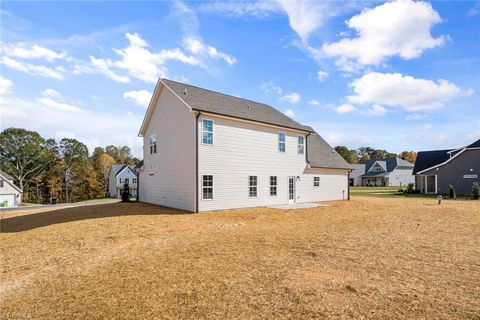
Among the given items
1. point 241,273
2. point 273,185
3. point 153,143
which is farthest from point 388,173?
point 241,273

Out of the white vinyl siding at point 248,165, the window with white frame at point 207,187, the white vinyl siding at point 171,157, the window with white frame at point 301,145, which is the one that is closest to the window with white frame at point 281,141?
the white vinyl siding at point 248,165

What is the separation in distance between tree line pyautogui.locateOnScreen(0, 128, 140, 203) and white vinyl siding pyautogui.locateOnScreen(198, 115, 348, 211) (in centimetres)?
5153

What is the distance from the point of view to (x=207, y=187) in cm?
1507

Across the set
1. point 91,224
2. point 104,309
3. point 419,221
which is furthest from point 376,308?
point 91,224

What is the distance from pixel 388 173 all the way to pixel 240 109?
54.2 m

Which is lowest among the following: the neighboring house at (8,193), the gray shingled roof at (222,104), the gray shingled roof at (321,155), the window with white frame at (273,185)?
the neighboring house at (8,193)

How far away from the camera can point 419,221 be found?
Result: 12.5 meters

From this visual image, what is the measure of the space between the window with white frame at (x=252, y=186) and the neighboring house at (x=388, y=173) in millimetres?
53307

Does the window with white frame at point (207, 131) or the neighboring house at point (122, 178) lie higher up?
the window with white frame at point (207, 131)

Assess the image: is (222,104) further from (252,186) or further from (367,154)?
(367,154)

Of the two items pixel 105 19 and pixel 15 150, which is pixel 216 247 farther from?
pixel 15 150

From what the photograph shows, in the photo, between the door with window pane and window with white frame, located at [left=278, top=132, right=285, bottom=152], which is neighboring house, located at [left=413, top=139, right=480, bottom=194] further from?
window with white frame, located at [left=278, top=132, right=285, bottom=152]

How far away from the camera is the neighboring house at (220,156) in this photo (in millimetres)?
15188

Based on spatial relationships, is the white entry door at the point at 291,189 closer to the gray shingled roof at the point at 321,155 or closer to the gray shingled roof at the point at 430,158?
the gray shingled roof at the point at 321,155
